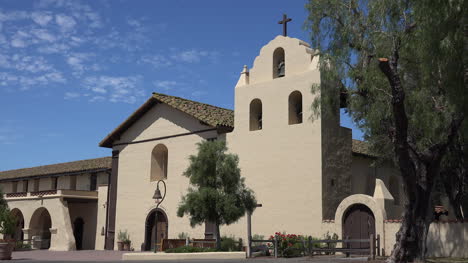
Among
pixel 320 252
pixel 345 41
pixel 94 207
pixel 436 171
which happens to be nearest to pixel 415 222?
pixel 436 171

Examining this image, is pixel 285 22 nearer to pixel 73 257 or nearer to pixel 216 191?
pixel 216 191

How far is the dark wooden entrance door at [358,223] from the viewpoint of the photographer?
76.4 feet

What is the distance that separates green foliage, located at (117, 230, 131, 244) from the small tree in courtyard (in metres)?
9.73

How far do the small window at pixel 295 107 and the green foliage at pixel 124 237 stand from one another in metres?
13.1

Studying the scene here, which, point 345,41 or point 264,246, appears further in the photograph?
point 264,246

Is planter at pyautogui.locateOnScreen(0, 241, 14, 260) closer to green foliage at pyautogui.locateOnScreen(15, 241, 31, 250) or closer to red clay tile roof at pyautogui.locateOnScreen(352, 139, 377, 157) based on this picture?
green foliage at pyautogui.locateOnScreen(15, 241, 31, 250)

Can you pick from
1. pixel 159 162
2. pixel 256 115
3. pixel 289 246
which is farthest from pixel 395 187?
pixel 159 162

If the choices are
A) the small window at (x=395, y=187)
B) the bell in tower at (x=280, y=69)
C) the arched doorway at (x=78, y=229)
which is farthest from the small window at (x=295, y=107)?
the arched doorway at (x=78, y=229)

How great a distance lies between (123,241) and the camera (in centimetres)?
3259

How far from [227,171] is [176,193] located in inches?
292

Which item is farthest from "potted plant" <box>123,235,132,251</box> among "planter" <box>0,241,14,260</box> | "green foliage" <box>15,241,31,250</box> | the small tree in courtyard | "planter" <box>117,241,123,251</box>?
the small tree in courtyard

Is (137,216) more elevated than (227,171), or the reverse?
(227,171)

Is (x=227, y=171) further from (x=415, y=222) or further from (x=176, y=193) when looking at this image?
(x=415, y=222)

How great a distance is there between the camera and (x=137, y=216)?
106 ft
